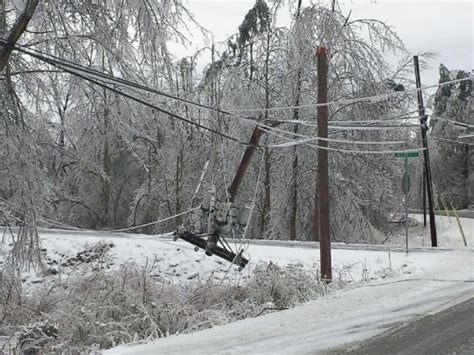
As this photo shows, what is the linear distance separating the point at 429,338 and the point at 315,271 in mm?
6042

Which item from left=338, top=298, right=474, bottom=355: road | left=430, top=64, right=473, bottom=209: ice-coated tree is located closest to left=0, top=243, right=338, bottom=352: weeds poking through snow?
left=338, top=298, right=474, bottom=355: road

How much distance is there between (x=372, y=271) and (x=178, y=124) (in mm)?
17463

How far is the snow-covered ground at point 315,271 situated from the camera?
21.5ft

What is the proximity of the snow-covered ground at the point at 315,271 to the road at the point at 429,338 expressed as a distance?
9.5 inches

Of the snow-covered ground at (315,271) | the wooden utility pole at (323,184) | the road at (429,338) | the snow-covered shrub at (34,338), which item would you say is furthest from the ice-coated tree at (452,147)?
the snow-covered shrub at (34,338)

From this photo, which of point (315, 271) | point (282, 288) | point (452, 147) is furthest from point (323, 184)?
point (452, 147)

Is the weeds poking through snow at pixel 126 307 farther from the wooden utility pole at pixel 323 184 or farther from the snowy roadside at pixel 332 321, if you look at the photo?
the snowy roadside at pixel 332 321

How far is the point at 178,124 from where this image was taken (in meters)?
28.5

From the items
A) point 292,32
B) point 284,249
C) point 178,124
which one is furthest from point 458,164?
point 284,249

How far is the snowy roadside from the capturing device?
20.6ft

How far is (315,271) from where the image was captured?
12664mm

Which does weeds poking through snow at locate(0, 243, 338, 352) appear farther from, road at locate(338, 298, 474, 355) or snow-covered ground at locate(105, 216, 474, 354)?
road at locate(338, 298, 474, 355)

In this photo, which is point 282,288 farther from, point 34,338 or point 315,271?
point 34,338

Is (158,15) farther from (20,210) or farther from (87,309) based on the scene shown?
(87,309)
